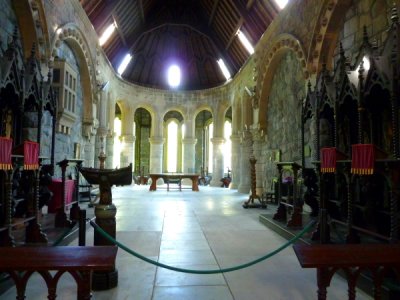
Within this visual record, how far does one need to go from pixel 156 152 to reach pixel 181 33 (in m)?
6.45

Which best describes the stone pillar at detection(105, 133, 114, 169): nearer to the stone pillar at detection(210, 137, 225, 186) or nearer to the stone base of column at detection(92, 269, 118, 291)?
the stone pillar at detection(210, 137, 225, 186)

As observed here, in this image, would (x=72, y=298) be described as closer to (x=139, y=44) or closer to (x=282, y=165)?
(x=282, y=165)

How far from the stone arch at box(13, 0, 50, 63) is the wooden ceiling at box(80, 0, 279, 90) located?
137 inches

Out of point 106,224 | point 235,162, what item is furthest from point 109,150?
point 106,224

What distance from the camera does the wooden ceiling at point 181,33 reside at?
34.8ft

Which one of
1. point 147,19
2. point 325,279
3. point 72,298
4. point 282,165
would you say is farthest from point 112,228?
point 147,19

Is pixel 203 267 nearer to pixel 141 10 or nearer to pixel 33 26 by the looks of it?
pixel 33 26

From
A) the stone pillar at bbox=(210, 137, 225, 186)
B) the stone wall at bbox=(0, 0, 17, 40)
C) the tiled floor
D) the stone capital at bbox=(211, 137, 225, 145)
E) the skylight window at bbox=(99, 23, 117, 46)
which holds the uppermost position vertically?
the skylight window at bbox=(99, 23, 117, 46)

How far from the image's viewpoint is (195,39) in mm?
17016

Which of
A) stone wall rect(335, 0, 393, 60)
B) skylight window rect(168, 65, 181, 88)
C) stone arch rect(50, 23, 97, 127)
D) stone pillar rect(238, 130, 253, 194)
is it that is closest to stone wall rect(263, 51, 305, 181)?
A: stone pillar rect(238, 130, 253, 194)

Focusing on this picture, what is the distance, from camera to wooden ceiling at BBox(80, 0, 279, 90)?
10594 millimetres

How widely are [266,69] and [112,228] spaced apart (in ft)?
27.0

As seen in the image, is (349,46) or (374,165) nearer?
(374,165)

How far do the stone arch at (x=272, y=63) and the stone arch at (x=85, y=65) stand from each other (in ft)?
17.3
